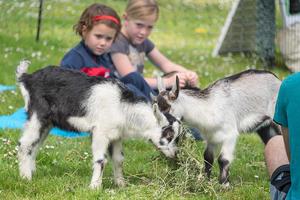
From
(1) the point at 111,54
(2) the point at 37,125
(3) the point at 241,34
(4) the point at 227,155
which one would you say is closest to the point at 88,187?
(2) the point at 37,125

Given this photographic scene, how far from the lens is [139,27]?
6.60 m

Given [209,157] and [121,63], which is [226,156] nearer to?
[209,157]

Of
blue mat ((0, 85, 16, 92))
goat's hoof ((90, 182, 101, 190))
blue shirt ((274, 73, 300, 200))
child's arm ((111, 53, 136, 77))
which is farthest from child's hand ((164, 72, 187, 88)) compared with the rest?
blue mat ((0, 85, 16, 92))

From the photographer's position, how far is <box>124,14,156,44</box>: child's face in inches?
259

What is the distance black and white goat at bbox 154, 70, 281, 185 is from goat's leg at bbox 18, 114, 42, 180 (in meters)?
0.95

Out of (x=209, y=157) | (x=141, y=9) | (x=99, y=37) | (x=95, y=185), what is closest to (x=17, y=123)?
(x=99, y=37)

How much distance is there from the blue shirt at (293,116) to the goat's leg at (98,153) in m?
1.58

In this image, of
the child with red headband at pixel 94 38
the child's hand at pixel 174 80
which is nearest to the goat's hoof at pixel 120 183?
the child with red headband at pixel 94 38

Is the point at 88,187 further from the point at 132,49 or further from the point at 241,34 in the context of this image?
the point at 241,34

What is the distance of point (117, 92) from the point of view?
4816 millimetres

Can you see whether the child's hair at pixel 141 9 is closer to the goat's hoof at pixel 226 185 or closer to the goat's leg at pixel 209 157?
the goat's leg at pixel 209 157

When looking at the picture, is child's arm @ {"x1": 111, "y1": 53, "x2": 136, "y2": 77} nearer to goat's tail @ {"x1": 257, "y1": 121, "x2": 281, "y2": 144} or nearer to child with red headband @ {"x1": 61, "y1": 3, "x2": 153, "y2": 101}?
child with red headband @ {"x1": 61, "y1": 3, "x2": 153, "y2": 101}

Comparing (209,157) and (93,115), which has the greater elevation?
(93,115)

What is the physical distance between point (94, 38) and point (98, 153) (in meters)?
1.35
